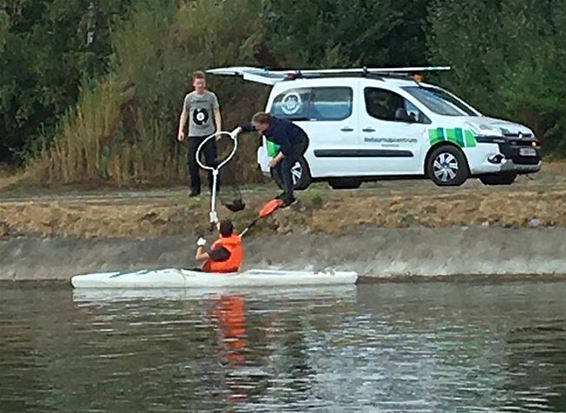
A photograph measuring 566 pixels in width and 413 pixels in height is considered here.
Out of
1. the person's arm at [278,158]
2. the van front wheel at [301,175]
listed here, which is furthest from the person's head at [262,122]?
the van front wheel at [301,175]

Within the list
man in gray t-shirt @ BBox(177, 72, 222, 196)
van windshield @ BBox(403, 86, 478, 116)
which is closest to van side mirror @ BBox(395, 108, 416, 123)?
van windshield @ BBox(403, 86, 478, 116)

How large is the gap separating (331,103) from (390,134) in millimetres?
1178

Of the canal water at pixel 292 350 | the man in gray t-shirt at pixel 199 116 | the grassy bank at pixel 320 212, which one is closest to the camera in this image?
the canal water at pixel 292 350

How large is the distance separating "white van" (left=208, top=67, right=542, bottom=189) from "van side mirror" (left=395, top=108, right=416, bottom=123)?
1cm

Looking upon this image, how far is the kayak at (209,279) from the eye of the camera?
20641mm

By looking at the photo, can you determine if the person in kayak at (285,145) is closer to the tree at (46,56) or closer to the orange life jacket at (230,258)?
the orange life jacket at (230,258)

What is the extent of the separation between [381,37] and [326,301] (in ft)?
65.1

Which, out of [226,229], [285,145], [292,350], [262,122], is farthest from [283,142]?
[292,350]

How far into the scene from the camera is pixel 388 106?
24969 millimetres

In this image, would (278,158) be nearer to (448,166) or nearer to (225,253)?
(225,253)

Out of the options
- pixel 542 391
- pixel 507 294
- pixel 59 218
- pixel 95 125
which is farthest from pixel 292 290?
pixel 95 125

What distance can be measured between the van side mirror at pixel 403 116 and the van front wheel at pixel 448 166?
2.07 feet

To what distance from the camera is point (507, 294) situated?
19328mm

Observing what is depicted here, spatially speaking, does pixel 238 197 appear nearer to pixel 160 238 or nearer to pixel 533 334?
pixel 160 238
